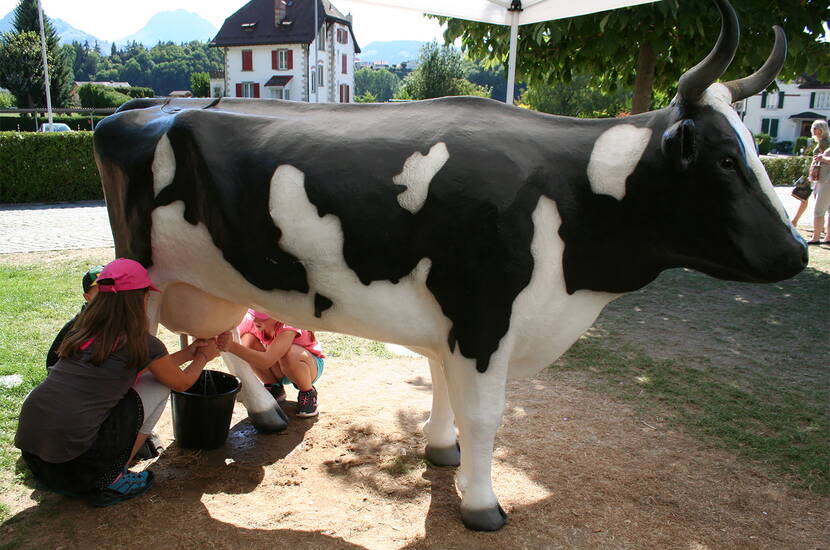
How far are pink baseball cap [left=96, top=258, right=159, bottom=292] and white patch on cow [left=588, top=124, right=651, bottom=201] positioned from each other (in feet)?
6.74

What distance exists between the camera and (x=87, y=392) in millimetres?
3029

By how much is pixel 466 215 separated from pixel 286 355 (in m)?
2.15

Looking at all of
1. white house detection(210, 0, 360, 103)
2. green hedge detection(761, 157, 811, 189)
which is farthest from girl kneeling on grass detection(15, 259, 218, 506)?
white house detection(210, 0, 360, 103)

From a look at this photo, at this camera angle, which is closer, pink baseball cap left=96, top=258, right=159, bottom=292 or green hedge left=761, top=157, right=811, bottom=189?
pink baseball cap left=96, top=258, right=159, bottom=292

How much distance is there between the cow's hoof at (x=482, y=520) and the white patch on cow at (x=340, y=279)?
2.93 feet

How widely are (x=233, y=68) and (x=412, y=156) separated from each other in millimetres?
53345

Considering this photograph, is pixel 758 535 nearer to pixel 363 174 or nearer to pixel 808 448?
pixel 808 448

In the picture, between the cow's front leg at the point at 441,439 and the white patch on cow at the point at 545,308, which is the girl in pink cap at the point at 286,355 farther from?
the white patch on cow at the point at 545,308

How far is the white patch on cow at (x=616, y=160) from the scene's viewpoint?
2.72 meters

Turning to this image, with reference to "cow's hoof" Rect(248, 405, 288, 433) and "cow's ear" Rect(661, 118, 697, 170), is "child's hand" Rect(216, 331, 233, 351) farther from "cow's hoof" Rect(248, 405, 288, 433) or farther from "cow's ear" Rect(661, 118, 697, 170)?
"cow's ear" Rect(661, 118, 697, 170)

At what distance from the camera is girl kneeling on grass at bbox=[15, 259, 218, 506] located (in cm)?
299

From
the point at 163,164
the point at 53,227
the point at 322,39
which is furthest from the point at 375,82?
the point at 163,164

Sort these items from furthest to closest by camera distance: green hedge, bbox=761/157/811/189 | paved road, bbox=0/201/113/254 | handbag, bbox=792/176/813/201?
green hedge, bbox=761/157/811/189
handbag, bbox=792/176/813/201
paved road, bbox=0/201/113/254

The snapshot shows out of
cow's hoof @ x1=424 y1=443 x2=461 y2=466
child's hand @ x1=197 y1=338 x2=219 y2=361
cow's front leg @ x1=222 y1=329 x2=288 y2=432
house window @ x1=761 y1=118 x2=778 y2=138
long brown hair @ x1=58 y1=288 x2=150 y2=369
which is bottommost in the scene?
cow's hoof @ x1=424 y1=443 x2=461 y2=466
